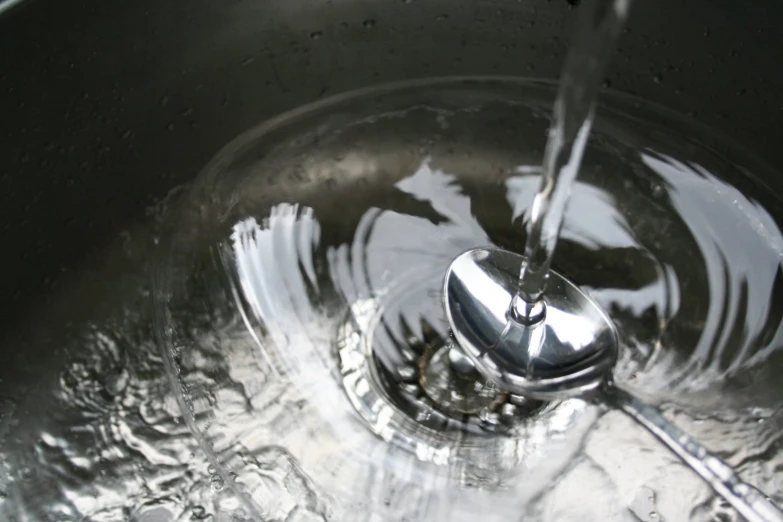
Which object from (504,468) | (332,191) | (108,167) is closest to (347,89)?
(332,191)

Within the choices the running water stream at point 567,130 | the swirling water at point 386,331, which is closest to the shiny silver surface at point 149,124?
the swirling water at point 386,331

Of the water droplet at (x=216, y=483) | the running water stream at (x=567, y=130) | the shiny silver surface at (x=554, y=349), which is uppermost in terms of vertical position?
the running water stream at (x=567, y=130)

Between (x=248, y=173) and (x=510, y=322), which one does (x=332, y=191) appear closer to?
(x=248, y=173)

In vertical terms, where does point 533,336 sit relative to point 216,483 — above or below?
above

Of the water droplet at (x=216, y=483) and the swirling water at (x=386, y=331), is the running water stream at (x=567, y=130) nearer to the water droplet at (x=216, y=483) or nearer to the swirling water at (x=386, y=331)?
the swirling water at (x=386, y=331)

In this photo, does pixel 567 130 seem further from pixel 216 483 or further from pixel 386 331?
pixel 216 483

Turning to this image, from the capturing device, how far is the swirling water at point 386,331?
1.65ft

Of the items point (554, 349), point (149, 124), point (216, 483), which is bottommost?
point (216, 483)

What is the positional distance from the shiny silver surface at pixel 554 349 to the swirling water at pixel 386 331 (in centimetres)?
1

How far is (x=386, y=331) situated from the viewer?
57cm

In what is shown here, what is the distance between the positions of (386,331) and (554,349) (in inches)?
5.1

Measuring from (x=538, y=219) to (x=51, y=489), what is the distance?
1.22 ft

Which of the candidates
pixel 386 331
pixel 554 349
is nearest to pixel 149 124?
pixel 386 331

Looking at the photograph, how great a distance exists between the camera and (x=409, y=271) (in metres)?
0.60
